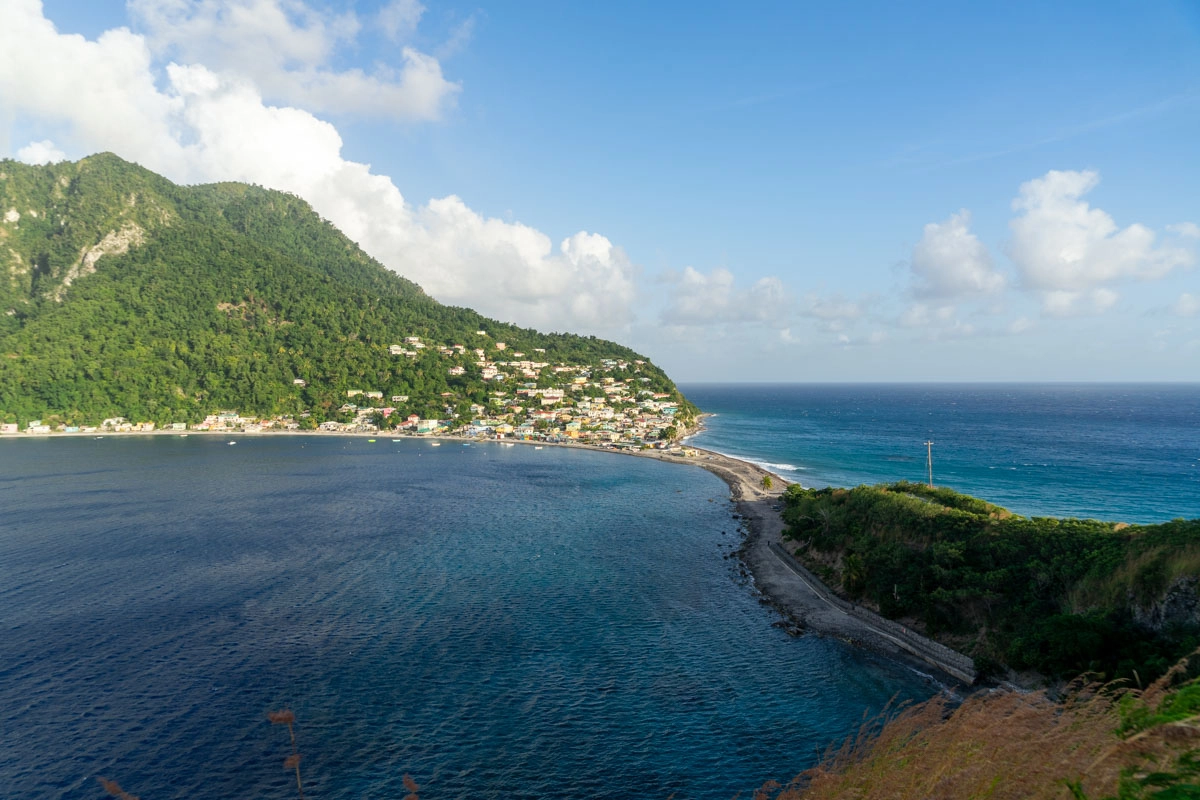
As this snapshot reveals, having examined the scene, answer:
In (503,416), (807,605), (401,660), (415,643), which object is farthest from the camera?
(503,416)

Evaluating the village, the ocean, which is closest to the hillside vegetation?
the ocean

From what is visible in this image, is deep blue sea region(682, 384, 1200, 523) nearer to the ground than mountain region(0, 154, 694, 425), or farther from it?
nearer to the ground

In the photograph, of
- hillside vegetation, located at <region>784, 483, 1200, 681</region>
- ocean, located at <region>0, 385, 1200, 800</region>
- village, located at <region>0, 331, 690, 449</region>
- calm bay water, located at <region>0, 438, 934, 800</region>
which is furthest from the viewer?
village, located at <region>0, 331, 690, 449</region>

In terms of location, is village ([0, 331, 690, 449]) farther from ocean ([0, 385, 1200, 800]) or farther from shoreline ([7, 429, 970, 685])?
ocean ([0, 385, 1200, 800])

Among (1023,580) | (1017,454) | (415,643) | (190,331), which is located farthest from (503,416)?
(1023,580)

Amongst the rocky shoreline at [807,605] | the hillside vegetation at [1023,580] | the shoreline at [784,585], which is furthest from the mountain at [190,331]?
the hillside vegetation at [1023,580]

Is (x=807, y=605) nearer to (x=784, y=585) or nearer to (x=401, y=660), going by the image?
(x=784, y=585)

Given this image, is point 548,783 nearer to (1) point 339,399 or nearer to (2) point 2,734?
(2) point 2,734

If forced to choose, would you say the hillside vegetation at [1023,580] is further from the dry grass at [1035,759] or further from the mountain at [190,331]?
the mountain at [190,331]
